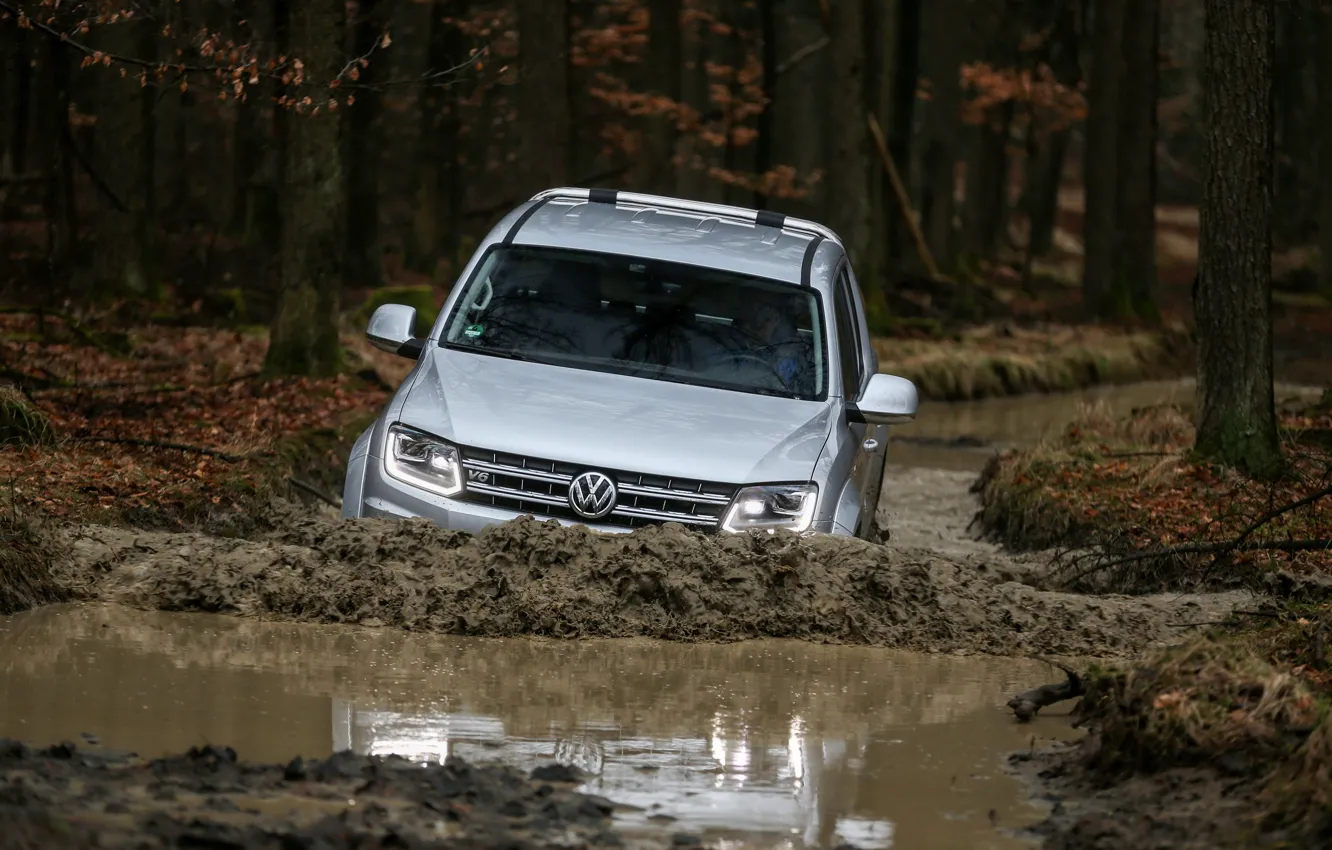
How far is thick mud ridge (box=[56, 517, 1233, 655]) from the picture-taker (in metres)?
8.26

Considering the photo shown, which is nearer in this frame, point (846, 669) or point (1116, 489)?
point (846, 669)

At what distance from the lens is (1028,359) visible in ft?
85.5

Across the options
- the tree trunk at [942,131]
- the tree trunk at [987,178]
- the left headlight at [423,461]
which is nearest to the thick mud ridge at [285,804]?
the left headlight at [423,461]

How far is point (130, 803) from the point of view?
5.21 metres

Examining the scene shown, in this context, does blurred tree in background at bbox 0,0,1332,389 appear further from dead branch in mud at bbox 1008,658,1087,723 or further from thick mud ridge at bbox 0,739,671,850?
dead branch in mud at bbox 1008,658,1087,723

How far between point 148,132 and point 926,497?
13.5m

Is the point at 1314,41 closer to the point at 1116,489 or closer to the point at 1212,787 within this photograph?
the point at 1116,489

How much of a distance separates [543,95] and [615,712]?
1686 cm

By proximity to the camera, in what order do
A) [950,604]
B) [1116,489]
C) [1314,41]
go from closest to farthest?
1. [950,604]
2. [1116,489]
3. [1314,41]

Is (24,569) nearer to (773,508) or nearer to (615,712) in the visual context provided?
(615,712)

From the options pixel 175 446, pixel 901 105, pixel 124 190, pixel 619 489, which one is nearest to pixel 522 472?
pixel 619 489

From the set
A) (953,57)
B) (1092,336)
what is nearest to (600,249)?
(1092,336)

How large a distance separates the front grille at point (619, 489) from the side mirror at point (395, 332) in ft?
4.06

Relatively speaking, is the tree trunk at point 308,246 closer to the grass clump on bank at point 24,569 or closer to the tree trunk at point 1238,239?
the tree trunk at point 1238,239
